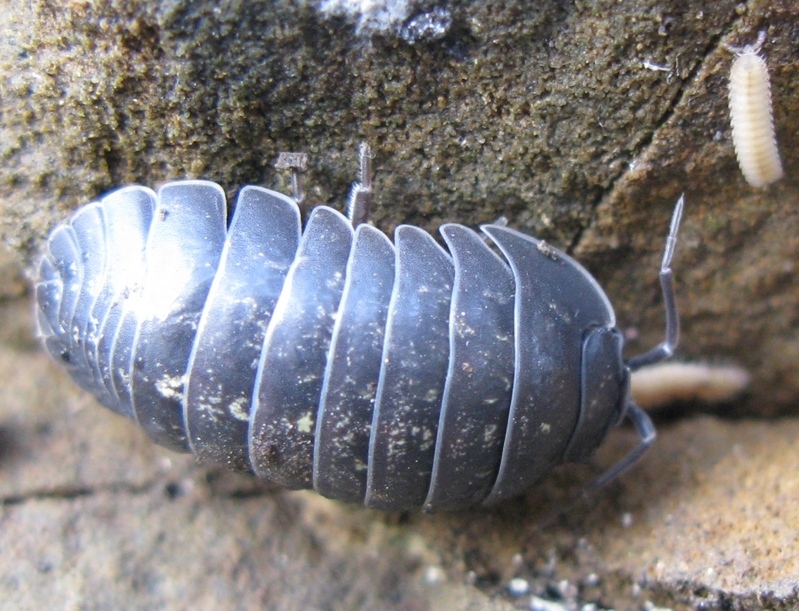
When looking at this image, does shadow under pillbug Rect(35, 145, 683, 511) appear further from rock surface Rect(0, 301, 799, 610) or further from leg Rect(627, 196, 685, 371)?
rock surface Rect(0, 301, 799, 610)

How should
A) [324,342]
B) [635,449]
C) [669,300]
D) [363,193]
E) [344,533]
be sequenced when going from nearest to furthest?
1. [324,342]
2. [363,193]
3. [669,300]
4. [635,449]
5. [344,533]

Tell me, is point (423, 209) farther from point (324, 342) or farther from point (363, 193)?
point (324, 342)

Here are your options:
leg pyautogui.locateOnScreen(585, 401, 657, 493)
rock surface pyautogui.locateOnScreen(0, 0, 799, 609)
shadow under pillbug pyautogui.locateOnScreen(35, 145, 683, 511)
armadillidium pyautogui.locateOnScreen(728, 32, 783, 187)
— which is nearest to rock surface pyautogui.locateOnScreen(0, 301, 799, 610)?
rock surface pyautogui.locateOnScreen(0, 0, 799, 609)

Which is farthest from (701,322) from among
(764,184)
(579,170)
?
(579,170)

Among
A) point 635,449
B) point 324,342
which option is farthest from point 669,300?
point 324,342

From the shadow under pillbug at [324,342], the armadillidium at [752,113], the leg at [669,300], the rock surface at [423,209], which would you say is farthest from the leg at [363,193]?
the armadillidium at [752,113]

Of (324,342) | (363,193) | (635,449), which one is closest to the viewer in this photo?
(324,342)

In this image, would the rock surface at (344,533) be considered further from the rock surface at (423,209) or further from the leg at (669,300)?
the leg at (669,300)

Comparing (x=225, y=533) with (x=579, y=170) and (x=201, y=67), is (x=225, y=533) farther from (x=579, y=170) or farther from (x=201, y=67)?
(x=579, y=170)

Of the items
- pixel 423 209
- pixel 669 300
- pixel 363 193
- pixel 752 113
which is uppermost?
pixel 752 113
